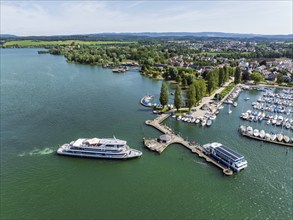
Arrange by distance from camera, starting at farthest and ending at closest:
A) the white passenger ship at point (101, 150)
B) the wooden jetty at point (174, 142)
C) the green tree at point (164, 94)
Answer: the green tree at point (164, 94) < the white passenger ship at point (101, 150) < the wooden jetty at point (174, 142)

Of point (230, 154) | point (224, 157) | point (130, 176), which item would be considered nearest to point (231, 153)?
point (230, 154)

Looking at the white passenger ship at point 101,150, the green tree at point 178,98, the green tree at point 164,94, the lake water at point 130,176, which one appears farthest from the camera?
the green tree at point 164,94

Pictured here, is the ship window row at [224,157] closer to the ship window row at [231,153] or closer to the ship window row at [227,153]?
the ship window row at [227,153]

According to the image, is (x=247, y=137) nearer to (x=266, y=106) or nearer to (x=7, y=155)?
(x=266, y=106)

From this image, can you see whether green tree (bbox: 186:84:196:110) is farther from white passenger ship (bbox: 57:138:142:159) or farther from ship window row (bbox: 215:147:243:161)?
white passenger ship (bbox: 57:138:142:159)

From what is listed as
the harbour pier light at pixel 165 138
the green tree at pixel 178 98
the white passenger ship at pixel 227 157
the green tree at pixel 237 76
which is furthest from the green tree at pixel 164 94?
the green tree at pixel 237 76

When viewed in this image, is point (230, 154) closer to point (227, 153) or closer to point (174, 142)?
point (227, 153)
